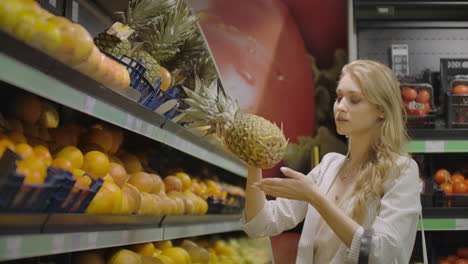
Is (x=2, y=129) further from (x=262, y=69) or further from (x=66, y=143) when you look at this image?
(x=262, y=69)

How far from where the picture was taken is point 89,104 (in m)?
1.58

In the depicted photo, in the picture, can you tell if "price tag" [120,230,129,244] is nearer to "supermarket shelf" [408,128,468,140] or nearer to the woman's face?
the woman's face

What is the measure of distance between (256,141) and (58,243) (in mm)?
797

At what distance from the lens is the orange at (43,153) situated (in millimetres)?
1534

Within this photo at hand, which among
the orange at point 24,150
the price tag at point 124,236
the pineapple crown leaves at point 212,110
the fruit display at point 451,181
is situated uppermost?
the pineapple crown leaves at point 212,110

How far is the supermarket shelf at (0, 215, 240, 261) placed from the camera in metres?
1.27

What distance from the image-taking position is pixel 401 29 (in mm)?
4316

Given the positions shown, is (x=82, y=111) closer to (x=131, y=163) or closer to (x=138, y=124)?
(x=138, y=124)

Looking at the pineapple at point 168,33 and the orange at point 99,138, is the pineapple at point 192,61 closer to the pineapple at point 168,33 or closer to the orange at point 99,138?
the pineapple at point 168,33

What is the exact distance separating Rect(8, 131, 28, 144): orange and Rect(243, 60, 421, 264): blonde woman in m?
0.84

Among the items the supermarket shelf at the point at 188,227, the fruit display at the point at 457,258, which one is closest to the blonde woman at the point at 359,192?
the supermarket shelf at the point at 188,227

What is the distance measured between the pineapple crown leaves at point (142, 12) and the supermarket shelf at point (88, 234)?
2.67 ft

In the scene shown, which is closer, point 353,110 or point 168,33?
point 353,110

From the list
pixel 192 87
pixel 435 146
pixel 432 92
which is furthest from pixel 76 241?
pixel 432 92
